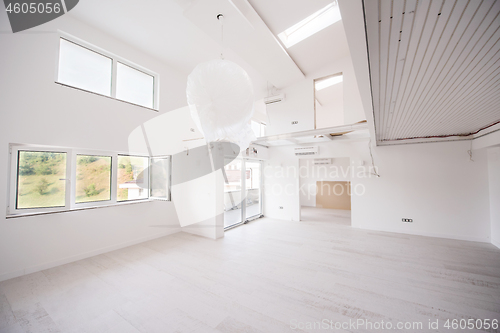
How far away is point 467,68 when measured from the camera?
1.59m

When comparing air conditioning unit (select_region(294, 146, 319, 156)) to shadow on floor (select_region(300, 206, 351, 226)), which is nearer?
air conditioning unit (select_region(294, 146, 319, 156))

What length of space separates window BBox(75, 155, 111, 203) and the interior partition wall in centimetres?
249

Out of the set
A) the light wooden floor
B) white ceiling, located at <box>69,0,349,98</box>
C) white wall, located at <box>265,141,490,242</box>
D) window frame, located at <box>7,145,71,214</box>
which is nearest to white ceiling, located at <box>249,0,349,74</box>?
white ceiling, located at <box>69,0,349,98</box>

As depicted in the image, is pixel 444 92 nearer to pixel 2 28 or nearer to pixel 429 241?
pixel 429 241

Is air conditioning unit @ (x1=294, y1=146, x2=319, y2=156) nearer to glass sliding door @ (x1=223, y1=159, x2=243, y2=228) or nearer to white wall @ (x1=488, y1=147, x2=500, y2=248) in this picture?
glass sliding door @ (x1=223, y1=159, x2=243, y2=228)

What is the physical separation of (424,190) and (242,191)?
455 centimetres

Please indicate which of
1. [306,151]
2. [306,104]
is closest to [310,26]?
[306,104]

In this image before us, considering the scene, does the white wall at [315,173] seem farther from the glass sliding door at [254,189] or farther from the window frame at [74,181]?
the window frame at [74,181]

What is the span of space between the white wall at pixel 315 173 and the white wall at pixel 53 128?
511 centimetres

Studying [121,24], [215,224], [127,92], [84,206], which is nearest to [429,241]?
[215,224]

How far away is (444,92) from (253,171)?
5016 millimetres

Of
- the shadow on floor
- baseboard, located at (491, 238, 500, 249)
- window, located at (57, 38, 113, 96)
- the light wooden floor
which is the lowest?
the shadow on floor

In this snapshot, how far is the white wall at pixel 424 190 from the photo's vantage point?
423 centimetres

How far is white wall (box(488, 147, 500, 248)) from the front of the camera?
384cm
